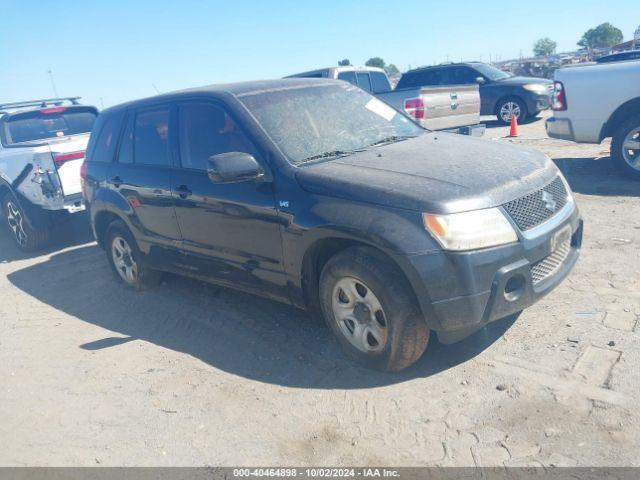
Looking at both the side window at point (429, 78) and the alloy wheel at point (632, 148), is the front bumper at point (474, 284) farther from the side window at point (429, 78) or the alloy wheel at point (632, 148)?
the side window at point (429, 78)

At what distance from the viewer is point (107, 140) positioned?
5.81m

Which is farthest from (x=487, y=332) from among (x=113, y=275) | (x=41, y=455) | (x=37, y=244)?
(x=37, y=244)

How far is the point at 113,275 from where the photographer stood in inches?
244

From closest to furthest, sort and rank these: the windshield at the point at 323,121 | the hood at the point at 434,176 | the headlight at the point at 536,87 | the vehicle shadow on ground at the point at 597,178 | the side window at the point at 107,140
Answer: the hood at the point at 434,176, the windshield at the point at 323,121, the side window at the point at 107,140, the vehicle shadow on ground at the point at 597,178, the headlight at the point at 536,87

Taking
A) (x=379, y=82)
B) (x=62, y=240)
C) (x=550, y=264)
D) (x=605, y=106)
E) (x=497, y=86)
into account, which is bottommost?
(x=62, y=240)

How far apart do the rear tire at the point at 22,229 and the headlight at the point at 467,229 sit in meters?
6.47

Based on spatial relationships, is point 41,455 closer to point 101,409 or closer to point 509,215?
point 101,409

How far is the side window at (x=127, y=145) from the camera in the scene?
17.7 feet

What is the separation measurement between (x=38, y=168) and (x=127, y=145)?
2572 millimetres

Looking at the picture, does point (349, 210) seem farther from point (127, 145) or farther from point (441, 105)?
point (441, 105)

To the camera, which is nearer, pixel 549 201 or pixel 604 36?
pixel 549 201

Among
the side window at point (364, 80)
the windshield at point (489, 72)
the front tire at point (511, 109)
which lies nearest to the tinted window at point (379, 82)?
the side window at point (364, 80)

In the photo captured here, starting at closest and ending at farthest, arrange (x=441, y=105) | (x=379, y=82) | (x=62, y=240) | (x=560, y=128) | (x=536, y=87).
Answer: (x=560, y=128), (x=441, y=105), (x=62, y=240), (x=379, y=82), (x=536, y=87)

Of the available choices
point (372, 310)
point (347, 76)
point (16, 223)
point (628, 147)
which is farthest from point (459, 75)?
point (372, 310)
